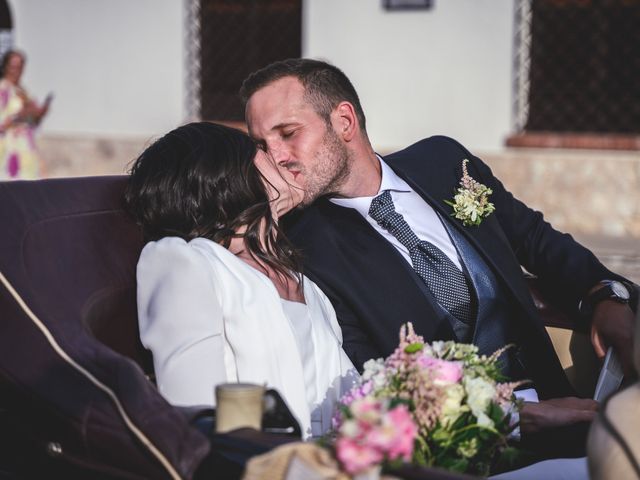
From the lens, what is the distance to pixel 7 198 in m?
2.70

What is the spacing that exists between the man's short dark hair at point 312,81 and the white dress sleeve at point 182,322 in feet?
4.22

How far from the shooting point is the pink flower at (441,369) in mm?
2361

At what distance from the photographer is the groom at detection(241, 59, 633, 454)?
3.38m

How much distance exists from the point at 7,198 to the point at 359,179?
1471mm

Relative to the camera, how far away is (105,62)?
1177 centimetres

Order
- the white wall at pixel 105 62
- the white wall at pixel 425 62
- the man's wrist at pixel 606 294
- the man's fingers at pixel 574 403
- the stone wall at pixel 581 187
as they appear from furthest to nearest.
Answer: the white wall at pixel 105 62 → the white wall at pixel 425 62 → the stone wall at pixel 581 187 → the man's wrist at pixel 606 294 → the man's fingers at pixel 574 403

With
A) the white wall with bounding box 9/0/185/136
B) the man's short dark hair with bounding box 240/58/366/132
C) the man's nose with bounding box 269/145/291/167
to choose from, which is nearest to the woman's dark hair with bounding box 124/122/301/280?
the man's nose with bounding box 269/145/291/167

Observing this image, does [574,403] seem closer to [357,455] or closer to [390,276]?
[390,276]

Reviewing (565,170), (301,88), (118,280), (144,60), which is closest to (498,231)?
(301,88)

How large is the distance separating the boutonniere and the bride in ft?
2.16

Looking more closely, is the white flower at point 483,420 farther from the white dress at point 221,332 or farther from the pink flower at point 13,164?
the pink flower at point 13,164

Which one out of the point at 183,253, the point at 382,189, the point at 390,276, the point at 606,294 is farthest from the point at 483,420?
the point at 382,189

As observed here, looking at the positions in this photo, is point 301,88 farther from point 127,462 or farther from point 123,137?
point 123,137

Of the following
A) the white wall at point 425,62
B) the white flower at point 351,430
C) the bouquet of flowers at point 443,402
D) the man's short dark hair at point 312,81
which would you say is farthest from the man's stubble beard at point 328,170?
the white wall at point 425,62
